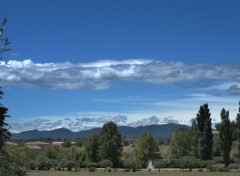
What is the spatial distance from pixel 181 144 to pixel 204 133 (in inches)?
718

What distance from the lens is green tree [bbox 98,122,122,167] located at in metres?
113

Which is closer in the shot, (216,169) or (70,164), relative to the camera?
(216,169)

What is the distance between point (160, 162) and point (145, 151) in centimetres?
945

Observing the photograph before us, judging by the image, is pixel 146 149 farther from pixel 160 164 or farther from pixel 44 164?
pixel 44 164

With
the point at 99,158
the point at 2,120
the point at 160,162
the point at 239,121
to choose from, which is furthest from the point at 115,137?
the point at 2,120

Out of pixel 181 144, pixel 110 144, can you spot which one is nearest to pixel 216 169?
pixel 181 144

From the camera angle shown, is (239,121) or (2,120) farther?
(239,121)

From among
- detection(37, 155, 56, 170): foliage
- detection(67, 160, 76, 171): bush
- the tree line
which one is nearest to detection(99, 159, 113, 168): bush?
the tree line

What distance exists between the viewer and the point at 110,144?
11331 cm

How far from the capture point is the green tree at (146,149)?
116938mm

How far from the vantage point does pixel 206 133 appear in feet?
328

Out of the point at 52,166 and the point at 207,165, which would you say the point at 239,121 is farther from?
the point at 52,166

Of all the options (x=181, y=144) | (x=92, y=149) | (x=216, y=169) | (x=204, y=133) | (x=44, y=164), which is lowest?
(x=216, y=169)

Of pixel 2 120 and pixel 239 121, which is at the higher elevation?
pixel 239 121
